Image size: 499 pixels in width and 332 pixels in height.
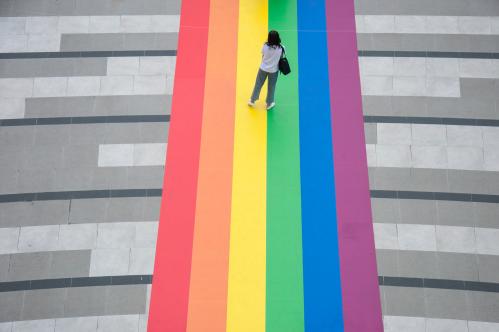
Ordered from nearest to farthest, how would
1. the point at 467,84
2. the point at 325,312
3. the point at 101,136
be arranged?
the point at 325,312 → the point at 101,136 → the point at 467,84

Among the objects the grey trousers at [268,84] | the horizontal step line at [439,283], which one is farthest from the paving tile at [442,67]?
the horizontal step line at [439,283]

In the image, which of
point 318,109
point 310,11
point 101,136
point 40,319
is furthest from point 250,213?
point 310,11

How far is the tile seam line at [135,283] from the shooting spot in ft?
21.0

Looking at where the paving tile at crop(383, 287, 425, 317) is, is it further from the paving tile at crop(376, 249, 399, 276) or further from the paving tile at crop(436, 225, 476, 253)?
the paving tile at crop(436, 225, 476, 253)

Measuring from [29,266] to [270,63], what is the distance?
440 centimetres

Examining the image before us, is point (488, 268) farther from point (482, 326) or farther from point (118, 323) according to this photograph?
point (118, 323)

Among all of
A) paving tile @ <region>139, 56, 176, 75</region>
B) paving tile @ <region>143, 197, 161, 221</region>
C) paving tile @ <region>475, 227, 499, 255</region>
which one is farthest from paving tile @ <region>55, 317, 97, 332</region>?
paving tile @ <region>475, 227, 499, 255</region>

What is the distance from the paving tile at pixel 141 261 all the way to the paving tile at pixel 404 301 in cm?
327

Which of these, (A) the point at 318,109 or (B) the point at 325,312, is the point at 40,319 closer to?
(B) the point at 325,312

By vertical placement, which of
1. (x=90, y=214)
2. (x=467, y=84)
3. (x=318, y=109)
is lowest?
(x=90, y=214)

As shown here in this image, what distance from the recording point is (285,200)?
6.87 meters

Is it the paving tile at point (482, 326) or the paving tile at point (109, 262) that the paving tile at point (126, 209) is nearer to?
the paving tile at point (109, 262)

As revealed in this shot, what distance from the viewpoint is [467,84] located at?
25.4ft

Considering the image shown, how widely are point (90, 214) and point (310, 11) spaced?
503 cm
